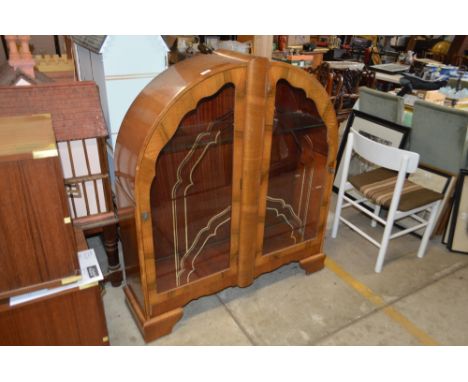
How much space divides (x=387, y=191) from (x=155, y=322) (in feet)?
5.58

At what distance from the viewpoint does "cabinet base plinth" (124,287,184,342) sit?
1.91 metres

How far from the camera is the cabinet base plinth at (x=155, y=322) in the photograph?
6.26 ft

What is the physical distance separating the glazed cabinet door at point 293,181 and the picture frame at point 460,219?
1.09 meters

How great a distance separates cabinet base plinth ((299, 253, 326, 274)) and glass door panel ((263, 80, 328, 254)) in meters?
0.15

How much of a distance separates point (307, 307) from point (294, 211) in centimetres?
59

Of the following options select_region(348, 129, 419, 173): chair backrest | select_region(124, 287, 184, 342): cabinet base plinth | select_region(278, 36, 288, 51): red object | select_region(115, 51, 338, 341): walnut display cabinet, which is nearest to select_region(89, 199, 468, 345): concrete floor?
select_region(124, 287, 184, 342): cabinet base plinth

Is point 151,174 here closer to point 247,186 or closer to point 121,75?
point 247,186

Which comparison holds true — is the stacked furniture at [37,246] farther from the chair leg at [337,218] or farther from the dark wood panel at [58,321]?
the chair leg at [337,218]

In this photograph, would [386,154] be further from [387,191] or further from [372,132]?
[372,132]

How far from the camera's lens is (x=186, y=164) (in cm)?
196

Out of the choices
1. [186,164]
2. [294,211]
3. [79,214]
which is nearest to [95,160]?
[79,214]

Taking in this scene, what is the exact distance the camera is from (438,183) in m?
2.79

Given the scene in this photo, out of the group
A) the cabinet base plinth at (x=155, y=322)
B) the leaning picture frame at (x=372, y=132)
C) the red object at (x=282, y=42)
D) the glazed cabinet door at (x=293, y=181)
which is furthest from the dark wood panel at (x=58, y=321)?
the red object at (x=282, y=42)

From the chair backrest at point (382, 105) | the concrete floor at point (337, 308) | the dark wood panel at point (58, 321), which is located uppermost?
the chair backrest at point (382, 105)
